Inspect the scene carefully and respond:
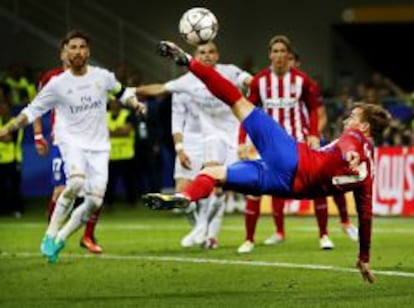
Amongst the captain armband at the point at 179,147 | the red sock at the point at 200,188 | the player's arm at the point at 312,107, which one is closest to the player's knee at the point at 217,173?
the red sock at the point at 200,188

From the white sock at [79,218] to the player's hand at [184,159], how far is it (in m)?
1.89

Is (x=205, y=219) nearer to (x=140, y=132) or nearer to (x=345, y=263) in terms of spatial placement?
(x=345, y=263)

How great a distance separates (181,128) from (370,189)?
5395 millimetres

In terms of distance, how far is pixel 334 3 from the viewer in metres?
29.7

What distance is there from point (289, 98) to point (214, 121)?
106cm

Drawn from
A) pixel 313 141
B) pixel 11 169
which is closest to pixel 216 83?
pixel 313 141

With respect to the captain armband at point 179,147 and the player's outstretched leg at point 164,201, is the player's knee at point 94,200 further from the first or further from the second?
the player's outstretched leg at point 164,201

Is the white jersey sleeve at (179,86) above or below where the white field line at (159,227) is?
above

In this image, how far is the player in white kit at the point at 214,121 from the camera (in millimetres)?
15766

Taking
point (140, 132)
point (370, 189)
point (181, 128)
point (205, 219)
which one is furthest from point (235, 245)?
point (140, 132)

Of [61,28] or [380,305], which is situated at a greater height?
[61,28]

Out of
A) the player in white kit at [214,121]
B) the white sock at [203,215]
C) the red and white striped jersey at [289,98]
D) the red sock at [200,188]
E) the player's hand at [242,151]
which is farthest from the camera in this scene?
the white sock at [203,215]

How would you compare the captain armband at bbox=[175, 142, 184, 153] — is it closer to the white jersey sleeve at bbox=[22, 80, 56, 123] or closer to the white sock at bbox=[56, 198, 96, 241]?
the white sock at bbox=[56, 198, 96, 241]

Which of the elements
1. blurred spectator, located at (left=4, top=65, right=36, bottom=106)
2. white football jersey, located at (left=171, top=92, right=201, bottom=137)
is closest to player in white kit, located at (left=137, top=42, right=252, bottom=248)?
white football jersey, located at (left=171, top=92, right=201, bottom=137)
